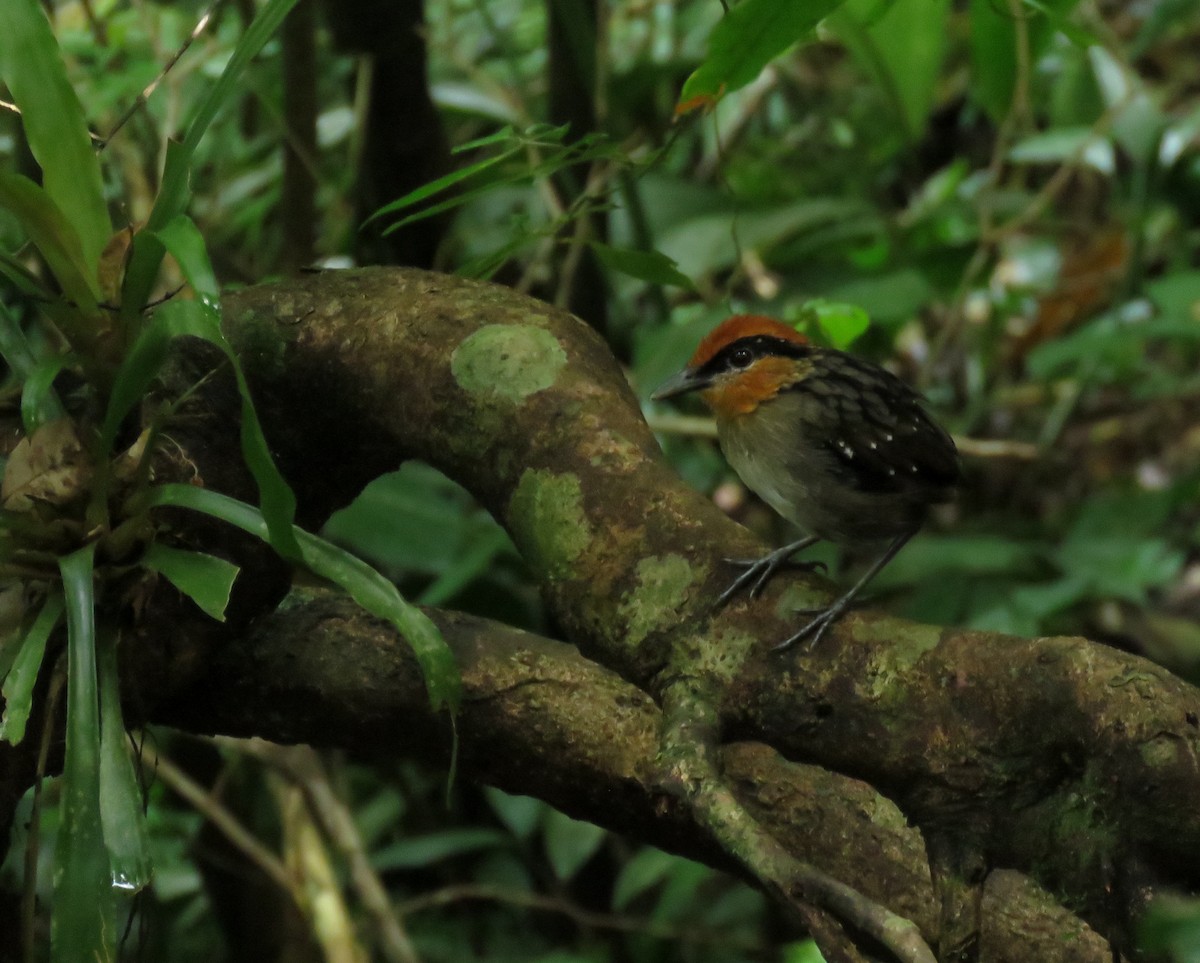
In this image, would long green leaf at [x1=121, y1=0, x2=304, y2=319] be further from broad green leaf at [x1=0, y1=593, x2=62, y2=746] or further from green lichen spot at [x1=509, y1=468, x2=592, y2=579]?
green lichen spot at [x1=509, y1=468, x2=592, y2=579]

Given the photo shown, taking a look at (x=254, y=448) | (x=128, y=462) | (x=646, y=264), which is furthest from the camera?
(x=646, y=264)

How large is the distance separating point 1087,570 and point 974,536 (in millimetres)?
471

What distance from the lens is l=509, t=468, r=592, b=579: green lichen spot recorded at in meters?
1.58

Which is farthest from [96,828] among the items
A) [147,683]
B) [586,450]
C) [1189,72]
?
[1189,72]

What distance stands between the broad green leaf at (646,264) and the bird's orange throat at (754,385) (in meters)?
0.55

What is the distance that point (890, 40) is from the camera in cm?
388

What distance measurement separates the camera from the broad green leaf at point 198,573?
4.52 feet

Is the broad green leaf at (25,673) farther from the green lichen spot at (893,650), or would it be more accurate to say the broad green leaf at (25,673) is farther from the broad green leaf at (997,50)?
the broad green leaf at (997,50)

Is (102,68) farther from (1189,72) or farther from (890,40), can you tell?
(1189,72)

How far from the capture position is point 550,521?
1.60 m

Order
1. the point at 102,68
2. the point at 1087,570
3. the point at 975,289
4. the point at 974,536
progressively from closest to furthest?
the point at 102,68, the point at 1087,570, the point at 974,536, the point at 975,289

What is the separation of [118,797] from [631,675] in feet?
1.81

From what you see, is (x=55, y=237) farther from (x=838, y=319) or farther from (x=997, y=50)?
(x=997, y=50)

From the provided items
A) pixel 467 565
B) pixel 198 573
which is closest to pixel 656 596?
pixel 198 573
